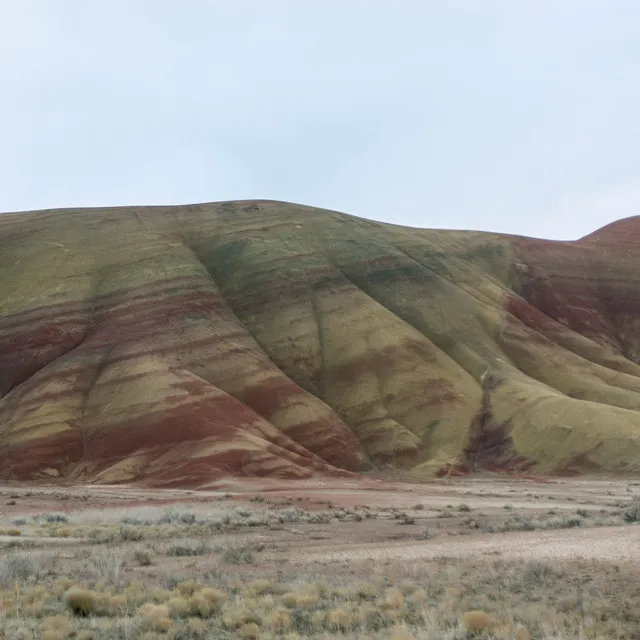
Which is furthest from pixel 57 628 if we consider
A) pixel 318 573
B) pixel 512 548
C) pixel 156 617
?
pixel 512 548

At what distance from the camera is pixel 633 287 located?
99.6 m

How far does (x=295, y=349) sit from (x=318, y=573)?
5827cm

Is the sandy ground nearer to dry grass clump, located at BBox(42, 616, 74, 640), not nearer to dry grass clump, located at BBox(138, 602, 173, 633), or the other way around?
dry grass clump, located at BBox(138, 602, 173, 633)

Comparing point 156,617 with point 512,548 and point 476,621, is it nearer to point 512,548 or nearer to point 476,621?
point 476,621

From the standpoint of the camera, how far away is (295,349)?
75000 millimetres

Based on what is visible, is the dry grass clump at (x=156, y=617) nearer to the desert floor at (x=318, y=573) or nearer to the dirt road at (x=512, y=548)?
the desert floor at (x=318, y=573)

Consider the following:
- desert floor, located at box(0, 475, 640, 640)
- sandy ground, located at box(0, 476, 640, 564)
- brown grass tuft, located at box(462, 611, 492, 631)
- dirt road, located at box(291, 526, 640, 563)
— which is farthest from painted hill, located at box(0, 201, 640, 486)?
brown grass tuft, located at box(462, 611, 492, 631)

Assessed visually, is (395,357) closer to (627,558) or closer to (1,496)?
(1,496)

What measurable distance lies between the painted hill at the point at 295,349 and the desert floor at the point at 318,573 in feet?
78.0

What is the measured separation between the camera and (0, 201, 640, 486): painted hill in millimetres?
60281

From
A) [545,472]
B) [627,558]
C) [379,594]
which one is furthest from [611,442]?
[379,594]

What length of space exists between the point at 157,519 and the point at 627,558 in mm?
18495

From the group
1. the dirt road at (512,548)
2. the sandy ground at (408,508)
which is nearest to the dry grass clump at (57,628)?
the sandy ground at (408,508)

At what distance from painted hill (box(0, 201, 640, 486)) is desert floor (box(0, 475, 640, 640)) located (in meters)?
23.8
